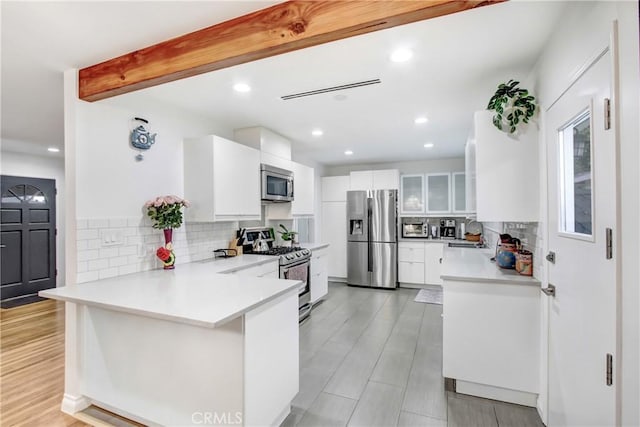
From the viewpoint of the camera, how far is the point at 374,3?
1281 mm

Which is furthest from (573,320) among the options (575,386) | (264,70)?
(264,70)

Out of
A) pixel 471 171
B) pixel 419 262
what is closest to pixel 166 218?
pixel 471 171

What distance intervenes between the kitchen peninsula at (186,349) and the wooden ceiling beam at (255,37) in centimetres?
134

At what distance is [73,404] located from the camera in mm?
2053

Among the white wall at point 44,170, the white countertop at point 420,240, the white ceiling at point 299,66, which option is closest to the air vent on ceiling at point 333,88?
the white ceiling at point 299,66

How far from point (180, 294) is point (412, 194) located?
5.00 metres

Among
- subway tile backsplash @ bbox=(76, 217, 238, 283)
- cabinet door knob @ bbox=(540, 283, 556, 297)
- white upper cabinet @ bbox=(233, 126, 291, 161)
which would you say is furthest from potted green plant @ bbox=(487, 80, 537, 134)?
subway tile backsplash @ bbox=(76, 217, 238, 283)

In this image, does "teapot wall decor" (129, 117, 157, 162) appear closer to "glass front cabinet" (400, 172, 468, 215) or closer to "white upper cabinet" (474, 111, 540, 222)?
"white upper cabinet" (474, 111, 540, 222)

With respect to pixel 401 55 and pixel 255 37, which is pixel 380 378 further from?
pixel 255 37

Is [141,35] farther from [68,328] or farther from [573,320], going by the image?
[573,320]

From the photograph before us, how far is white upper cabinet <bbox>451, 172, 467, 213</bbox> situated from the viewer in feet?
18.1

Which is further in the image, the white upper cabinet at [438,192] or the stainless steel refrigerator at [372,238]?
the white upper cabinet at [438,192]

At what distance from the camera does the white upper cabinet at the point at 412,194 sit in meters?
5.84

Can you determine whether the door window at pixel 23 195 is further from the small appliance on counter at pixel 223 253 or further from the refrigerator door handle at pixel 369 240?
the refrigerator door handle at pixel 369 240
